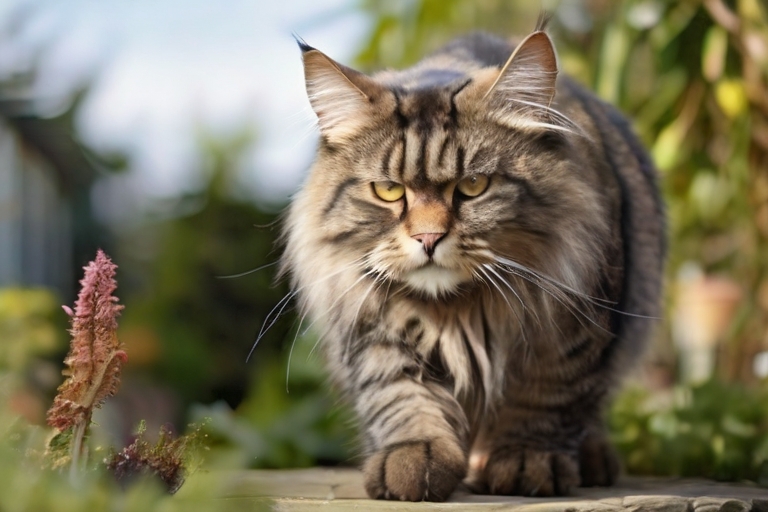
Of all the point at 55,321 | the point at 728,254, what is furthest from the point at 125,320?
the point at 728,254

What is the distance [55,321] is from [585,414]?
7.37ft

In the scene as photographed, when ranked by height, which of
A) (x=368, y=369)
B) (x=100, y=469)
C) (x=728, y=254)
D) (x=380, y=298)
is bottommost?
(x=100, y=469)

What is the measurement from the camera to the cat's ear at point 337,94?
1.93m

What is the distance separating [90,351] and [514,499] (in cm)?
92

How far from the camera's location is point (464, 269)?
185 cm

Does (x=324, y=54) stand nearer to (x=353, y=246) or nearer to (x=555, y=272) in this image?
(x=353, y=246)

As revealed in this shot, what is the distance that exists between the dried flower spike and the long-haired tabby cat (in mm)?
639

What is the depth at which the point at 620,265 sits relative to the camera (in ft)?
7.23

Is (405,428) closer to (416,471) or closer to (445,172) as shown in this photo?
(416,471)

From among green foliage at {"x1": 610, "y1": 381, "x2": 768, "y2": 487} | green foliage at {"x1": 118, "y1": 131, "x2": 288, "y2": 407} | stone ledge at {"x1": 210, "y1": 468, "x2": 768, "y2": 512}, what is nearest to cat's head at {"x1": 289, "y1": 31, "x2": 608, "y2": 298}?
stone ledge at {"x1": 210, "y1": 468, "x2": 768, "y2": 512}

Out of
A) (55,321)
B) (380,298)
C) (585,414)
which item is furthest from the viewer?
(55,321)

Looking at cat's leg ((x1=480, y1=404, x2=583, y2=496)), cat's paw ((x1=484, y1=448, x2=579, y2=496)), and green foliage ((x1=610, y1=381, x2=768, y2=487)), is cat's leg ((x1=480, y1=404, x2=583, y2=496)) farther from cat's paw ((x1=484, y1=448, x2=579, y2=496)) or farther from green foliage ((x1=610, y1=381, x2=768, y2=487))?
green foliage ((x1=610, y1=381, x2=768, y2=487))

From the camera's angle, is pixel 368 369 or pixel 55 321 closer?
pixel 368 369

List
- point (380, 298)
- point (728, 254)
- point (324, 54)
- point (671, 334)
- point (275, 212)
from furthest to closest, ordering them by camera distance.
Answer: point (671, 334), point (728, 254), point (275, 212), point (380, 298), point (324, 54)
